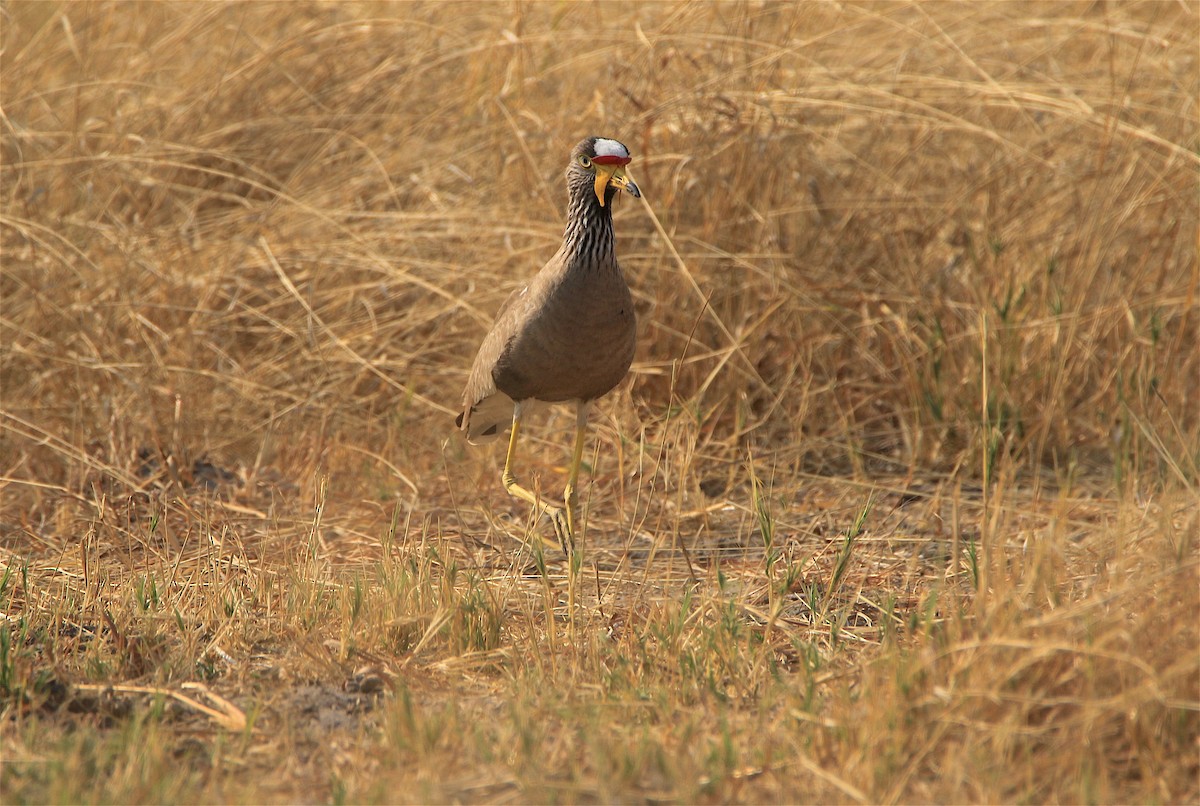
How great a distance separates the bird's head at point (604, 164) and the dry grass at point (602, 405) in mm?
415

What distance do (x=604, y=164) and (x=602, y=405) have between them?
56.8 inches

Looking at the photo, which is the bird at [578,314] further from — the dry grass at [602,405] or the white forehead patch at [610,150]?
the dry grass at [602,405]

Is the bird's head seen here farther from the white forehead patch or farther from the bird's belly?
the bird's belly

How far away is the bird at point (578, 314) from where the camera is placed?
4.53 meters

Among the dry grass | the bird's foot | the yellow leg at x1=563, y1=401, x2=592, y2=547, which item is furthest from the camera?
the yellow leg at x1=563, y1=401, x2=592, y2=547

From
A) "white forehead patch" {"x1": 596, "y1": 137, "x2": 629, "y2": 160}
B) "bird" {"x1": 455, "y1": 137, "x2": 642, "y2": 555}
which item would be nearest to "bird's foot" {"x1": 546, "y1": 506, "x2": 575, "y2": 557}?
"bird" {"x1": 455, "y1": 137, "x2": 642, "y2": 555}

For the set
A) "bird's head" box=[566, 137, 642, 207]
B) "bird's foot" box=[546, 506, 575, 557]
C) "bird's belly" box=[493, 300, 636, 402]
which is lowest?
"bird's foot" box=[546, 506, 575, 557]

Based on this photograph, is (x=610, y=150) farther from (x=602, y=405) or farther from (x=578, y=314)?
(x=602, y=405)

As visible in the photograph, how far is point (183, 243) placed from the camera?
595cm

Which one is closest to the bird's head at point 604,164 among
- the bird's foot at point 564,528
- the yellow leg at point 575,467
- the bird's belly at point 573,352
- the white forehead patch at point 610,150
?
the white forehead patch at point 610,150

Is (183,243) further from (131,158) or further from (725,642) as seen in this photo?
(725,642)

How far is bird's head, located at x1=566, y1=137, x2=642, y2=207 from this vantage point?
4543 mm

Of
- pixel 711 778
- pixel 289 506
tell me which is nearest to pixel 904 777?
pixel 711 778

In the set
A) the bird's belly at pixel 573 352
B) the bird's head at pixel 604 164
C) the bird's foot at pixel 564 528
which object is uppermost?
the bird's head at pixel 604 164
